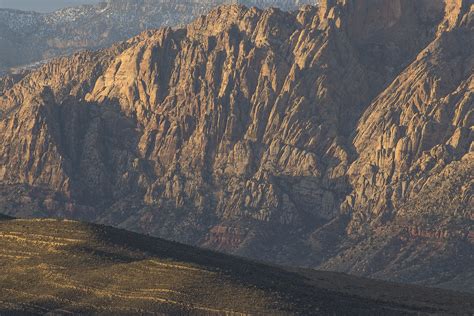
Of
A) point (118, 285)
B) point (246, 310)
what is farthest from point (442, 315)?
point (118, 285)

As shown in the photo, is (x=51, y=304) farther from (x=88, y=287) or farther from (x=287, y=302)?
(x=287, y=302)

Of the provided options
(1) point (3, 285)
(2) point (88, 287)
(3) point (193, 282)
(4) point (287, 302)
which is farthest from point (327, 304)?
(1) point (3, 285)

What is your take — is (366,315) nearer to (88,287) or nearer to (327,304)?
(327,304)

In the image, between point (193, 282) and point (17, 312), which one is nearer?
point (17, 312)

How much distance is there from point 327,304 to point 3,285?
150 feet

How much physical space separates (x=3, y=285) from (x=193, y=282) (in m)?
26.8

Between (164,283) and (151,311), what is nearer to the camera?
(151,311)

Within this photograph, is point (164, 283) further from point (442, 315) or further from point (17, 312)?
point (442, 315)

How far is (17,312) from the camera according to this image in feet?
598

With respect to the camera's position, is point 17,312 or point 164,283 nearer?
point 17,312

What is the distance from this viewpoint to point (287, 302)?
18888cm

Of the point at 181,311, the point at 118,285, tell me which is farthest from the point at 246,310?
the point at 118,285

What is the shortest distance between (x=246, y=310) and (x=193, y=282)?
18.8m

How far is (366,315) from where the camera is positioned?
18625 centimetres
